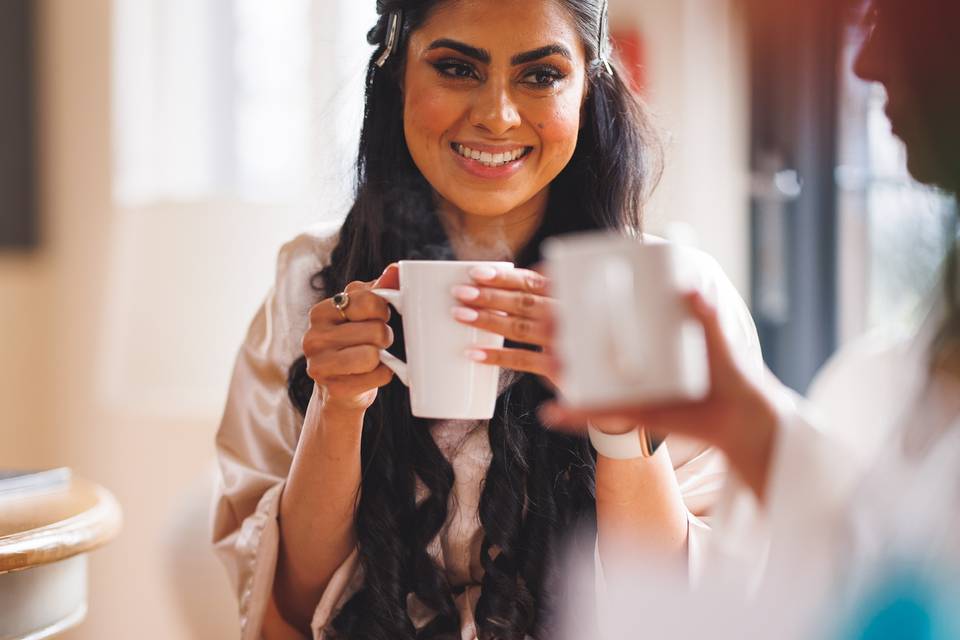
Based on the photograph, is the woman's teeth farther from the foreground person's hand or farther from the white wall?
the white wall

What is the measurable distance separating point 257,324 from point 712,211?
1566 mm

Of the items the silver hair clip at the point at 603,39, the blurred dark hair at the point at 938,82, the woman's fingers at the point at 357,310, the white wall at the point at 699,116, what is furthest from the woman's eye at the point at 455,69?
the white wall at the point at 699,116

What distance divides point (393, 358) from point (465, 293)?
12 cm

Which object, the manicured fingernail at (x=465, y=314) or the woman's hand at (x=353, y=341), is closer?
the manicured fingernail at (x=465, y=314)

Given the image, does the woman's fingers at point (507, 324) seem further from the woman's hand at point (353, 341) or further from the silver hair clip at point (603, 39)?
the silver hair clip at point (603, 39)

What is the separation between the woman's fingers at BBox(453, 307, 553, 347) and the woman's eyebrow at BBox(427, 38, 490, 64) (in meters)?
0.32

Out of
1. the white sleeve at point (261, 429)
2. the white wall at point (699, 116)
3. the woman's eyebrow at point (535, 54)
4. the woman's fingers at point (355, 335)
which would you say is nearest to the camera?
the woman's fingers at point (355, 335)

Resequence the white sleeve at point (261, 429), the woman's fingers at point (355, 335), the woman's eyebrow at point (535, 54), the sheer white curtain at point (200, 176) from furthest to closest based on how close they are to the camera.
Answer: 1. the sheer white curtain at point (200, 176)
2. the white sleeve at point (261, 429)
3. the woman's eyebrow at point (535, 54)
4. the woman's fingers at point (355, 335)

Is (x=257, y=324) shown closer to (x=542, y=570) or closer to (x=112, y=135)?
(x=542, y=570)

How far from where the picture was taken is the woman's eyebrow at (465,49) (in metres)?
0.98

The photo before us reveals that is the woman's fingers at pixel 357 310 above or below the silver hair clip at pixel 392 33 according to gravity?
below

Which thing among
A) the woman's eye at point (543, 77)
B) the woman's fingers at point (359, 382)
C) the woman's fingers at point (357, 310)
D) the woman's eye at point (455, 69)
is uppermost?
the woman's eye at point (455, 69)

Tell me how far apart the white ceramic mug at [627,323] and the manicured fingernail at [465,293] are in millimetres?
202

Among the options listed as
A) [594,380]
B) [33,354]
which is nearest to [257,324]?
[594,380]
